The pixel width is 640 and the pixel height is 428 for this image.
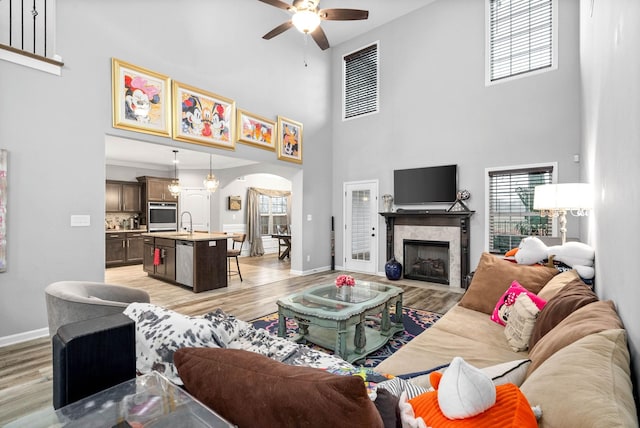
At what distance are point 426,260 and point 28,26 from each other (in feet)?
21.4

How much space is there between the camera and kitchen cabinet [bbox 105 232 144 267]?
7184 millimetres

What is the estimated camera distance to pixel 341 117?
7.15 m

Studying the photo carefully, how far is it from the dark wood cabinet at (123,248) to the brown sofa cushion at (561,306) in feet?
26.7

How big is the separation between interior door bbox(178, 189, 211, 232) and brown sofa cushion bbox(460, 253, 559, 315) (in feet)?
25.8

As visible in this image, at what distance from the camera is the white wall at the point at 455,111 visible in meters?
4.54

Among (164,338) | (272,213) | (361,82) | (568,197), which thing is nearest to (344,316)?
(164,338)

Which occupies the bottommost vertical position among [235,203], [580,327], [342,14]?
[580,327]

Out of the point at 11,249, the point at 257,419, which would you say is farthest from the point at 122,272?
the point at 257,419

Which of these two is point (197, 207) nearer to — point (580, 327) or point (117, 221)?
point (117, 221)

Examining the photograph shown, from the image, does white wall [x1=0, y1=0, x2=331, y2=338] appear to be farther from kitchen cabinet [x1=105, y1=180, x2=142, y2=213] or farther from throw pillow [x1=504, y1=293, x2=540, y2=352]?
kitchen cabinet [x1=105, y1=180, x2=142, y2=213]

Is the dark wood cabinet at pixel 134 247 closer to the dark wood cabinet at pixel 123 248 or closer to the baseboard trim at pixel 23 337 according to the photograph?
the dark wood cabinet at pixel 123 248

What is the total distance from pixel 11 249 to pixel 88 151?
1.26m

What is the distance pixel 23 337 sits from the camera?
3133 mm

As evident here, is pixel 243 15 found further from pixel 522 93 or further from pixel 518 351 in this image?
pixel 518 351
